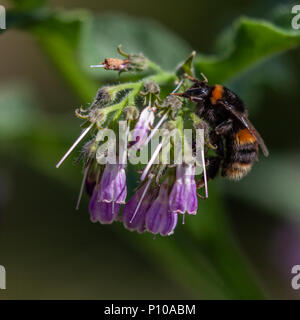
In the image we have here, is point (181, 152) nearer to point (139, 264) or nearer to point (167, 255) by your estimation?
point (167, 255)

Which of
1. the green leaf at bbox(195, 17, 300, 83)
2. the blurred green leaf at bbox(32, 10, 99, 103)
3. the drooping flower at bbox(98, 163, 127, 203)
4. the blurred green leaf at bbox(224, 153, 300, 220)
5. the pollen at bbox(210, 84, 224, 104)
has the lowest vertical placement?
the drooping flower at bbox(98, 163, 127, 203)

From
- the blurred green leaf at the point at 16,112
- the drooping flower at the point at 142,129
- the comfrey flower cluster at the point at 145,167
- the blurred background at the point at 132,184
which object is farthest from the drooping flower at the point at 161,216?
the blurred green leaf at the point at 16,112

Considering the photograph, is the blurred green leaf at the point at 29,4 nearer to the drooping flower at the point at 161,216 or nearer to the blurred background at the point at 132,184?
the blurred background at the point at 132,184

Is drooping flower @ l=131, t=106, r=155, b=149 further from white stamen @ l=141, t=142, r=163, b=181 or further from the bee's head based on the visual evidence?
the bee's head

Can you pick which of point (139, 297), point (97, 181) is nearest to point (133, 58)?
point (97, 181)

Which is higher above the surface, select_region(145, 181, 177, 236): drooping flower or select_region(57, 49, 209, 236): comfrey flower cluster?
select_region(57, 49, 209, 236): comfrey flower cluster

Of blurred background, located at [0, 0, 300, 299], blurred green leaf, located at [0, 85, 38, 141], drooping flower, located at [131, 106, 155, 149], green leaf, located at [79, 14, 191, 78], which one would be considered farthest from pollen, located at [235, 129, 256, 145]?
blurred green leaf, located at [0, 85, 38, 141]
